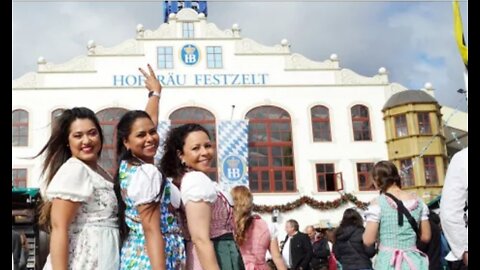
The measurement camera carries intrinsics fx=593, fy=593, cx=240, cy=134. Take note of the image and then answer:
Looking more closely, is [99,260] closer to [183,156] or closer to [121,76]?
[183,156]

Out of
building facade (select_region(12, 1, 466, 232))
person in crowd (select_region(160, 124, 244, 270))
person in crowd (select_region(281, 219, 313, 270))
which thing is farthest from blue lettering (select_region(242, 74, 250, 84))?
person in crowd (select_region(160, 124, 244, 270))

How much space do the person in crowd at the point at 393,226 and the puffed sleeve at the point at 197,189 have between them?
71.4 inches

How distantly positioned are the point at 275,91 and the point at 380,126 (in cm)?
517

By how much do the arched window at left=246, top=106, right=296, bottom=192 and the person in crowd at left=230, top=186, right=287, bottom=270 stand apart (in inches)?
820

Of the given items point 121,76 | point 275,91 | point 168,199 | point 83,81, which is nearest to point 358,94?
point 275,91

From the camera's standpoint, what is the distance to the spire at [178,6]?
32.2m

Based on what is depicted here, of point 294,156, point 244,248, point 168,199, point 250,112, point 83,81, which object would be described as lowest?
point 244,248

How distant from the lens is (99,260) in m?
3.17

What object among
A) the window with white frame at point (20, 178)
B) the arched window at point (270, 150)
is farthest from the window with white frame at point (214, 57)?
the window with white frame at point (20, 178)

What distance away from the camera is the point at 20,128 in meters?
26.2

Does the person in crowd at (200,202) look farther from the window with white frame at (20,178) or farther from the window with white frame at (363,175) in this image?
the window with white frame at (363,175)

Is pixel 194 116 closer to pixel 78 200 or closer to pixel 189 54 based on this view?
pixel 189 54

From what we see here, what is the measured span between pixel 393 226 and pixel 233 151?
69.1ft

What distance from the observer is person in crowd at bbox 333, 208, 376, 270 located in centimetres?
655
